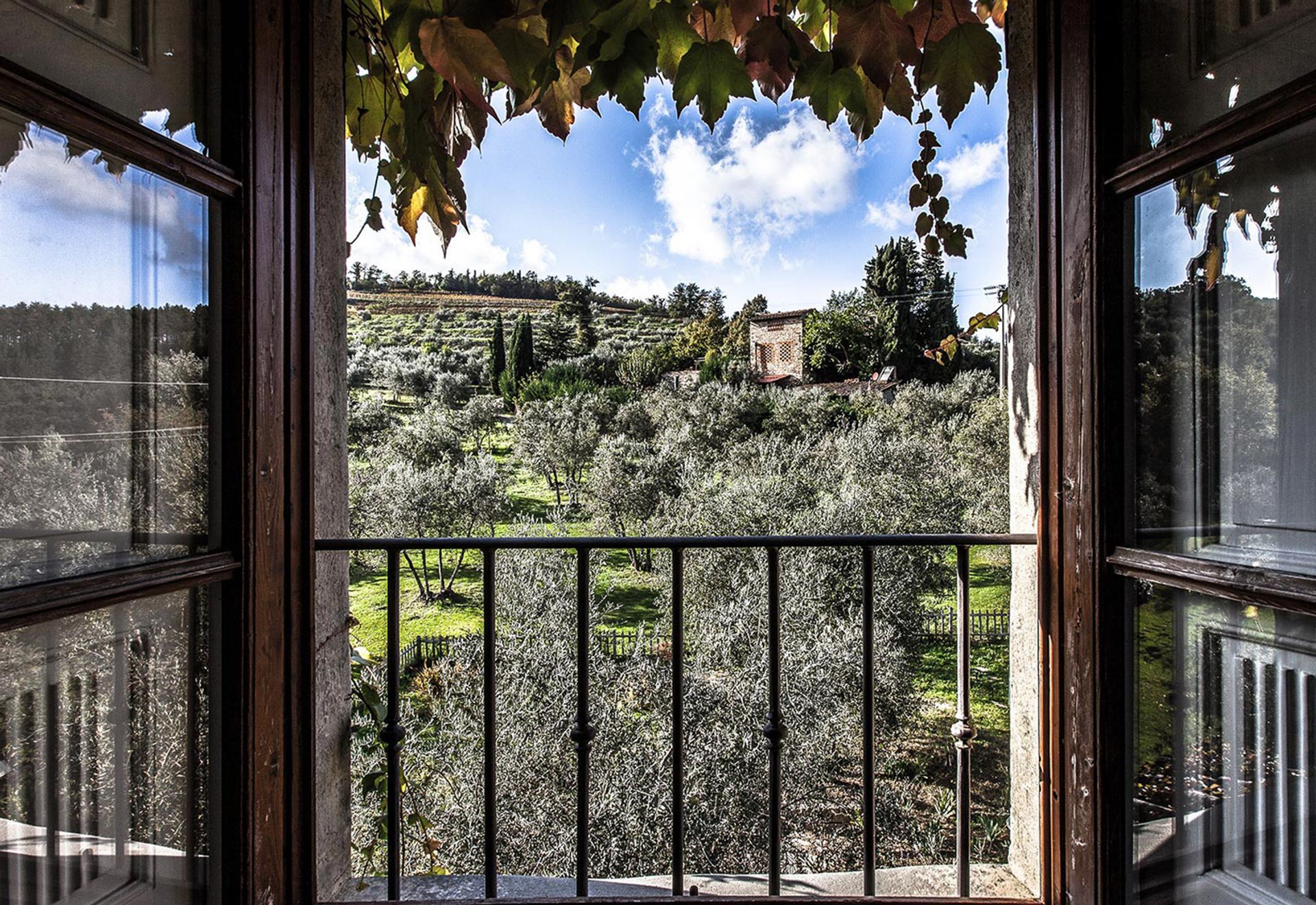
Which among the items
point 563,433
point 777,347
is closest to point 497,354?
point 563,433

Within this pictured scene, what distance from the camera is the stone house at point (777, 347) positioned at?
8.57 meters

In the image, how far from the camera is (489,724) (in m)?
1.15

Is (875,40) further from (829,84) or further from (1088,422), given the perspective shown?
(1088,422)

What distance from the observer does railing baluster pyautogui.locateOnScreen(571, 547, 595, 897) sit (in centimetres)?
113

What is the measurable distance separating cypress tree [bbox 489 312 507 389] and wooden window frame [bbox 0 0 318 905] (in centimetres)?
810

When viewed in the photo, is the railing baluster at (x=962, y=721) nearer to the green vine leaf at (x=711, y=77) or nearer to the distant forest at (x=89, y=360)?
the green vine leaf at (x=711, y=77)

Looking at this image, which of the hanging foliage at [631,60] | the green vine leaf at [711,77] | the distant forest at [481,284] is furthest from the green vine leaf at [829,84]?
the distant forest at [481,284]

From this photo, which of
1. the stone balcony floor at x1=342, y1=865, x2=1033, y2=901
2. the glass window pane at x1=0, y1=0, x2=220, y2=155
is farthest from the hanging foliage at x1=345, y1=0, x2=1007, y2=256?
the stone balcony floor at x1=342, y1=865, x2=1033, y2=901

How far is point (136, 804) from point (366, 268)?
9.10 m

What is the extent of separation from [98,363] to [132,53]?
1.12ft

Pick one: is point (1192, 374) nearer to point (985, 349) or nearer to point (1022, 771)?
point (1022, 771)

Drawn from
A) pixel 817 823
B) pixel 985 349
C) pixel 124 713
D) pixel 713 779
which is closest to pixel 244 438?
pixel 124 713

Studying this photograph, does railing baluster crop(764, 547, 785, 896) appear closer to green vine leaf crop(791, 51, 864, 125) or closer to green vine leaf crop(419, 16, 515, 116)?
green vine leaf crop(791, 51, 864, 125)

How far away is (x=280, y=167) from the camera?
91 cm
